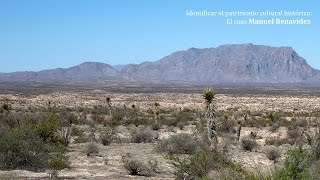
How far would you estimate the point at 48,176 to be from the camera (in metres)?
18.8

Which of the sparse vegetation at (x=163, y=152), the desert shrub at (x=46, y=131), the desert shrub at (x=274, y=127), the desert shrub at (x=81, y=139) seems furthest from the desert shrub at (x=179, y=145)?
the desert shrub at (x=274, y=127)

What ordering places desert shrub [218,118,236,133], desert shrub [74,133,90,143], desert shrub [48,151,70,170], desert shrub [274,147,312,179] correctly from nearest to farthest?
desert shrub [274,147,312,179] → desert shrub [48,151,70,170] → desert shrub [74,133,90,143] → desert shrub [218,118,236,133]

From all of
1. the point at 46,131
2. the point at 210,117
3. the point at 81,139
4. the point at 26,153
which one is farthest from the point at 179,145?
the point at 26,153

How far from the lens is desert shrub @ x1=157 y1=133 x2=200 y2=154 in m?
24.6

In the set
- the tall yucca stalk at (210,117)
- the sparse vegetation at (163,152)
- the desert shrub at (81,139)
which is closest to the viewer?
the sparse vegetation at (163,152)

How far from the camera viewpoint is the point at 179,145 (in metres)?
24.9

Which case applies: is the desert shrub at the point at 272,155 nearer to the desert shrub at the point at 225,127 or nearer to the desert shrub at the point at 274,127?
the desert shrub at the point at 225,127

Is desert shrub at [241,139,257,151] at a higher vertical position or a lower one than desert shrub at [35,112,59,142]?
lower

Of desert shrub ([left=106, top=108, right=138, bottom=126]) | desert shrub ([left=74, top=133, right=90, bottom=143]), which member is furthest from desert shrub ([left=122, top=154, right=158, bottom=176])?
desert shrub ([left=106, top=108, right=138, bottom=126])

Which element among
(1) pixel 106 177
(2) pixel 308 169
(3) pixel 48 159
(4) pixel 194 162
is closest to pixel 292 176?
(2) pixel 308 169

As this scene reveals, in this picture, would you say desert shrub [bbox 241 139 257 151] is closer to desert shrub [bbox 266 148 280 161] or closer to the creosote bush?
desert shrub [bbox 266 148 280 161]

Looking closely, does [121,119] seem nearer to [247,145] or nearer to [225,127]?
[225,127]

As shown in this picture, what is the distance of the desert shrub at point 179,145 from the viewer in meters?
24.6

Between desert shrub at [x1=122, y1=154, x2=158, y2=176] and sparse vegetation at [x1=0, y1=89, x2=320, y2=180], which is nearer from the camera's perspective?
sparse vegetation at [x1=0, y1=89, x2=320, y2=180]
